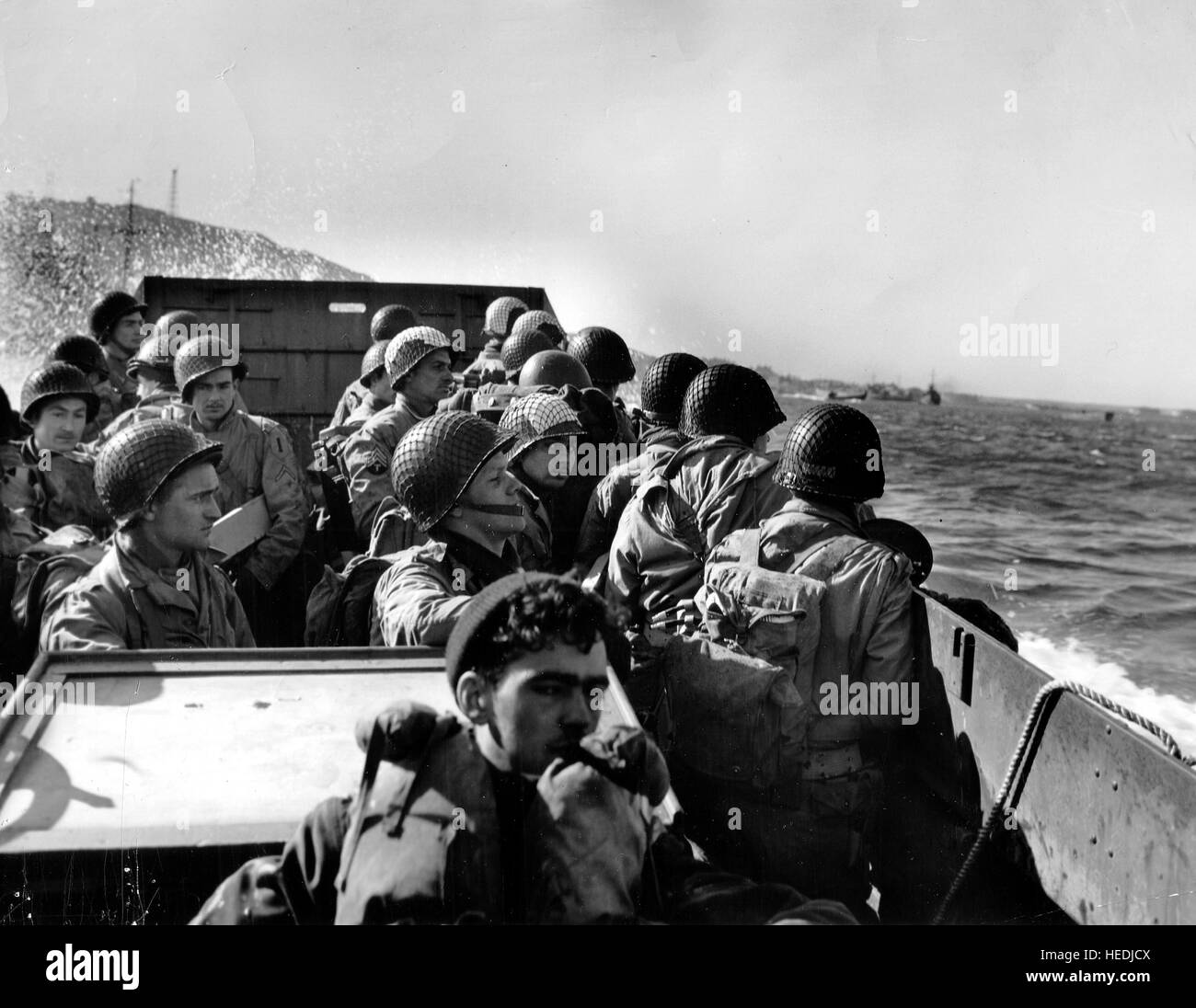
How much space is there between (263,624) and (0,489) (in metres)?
1.38

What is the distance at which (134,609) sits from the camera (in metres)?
3.27

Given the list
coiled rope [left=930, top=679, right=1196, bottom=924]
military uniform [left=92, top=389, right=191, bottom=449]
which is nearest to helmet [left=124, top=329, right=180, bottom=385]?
military uniform [left=92, top=389, right=191, bottom=449]

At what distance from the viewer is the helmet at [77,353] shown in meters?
6.94

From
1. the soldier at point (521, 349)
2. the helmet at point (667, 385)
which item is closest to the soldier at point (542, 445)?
the helmet at point (667, 385)

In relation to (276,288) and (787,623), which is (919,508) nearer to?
(276,288)

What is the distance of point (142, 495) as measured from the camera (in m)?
3.31

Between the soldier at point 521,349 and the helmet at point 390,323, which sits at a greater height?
the helmet at point 390,323

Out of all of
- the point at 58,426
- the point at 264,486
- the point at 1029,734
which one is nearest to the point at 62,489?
the point at 58,426

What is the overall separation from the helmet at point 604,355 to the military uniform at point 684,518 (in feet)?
8.70

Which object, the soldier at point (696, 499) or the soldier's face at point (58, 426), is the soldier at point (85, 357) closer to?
the soldier's face at point (58, 426)

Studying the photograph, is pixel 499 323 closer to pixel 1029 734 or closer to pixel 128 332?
pixel 128 332

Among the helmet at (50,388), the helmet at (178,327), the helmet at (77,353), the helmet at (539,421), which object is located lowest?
the helmet at (539,421)

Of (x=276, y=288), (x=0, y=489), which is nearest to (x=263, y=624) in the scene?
(x=0, y=489)

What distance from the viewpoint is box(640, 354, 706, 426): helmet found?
510 centimetres
